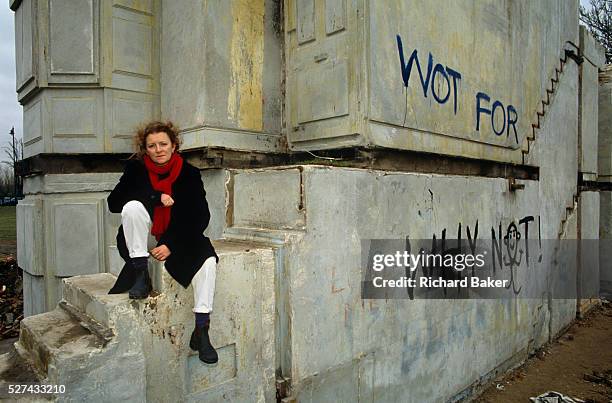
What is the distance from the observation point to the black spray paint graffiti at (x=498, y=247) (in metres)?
4.70

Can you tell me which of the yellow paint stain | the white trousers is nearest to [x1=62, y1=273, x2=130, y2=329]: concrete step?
the white trousers

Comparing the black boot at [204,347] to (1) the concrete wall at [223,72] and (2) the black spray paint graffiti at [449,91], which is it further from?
(2) the black spray paint graffiti at [449,91]

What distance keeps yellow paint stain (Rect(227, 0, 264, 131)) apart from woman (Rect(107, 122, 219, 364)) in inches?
77.0

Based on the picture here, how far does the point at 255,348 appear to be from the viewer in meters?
3.06

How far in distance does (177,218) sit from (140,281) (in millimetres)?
439

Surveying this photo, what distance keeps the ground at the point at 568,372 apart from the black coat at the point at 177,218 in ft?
15.1

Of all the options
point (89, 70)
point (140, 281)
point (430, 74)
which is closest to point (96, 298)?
point (140, 281)

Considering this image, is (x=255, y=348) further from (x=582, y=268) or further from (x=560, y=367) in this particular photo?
(x=582, y=268)

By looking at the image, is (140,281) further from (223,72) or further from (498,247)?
(498,247)

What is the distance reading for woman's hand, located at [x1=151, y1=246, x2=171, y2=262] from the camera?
253 cm

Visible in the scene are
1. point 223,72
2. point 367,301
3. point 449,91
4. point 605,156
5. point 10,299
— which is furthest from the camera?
point 605,156

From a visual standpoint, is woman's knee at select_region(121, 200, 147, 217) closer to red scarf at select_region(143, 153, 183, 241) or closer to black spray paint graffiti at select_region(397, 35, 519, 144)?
red scarf at select_region(143, 153, 183, 241)

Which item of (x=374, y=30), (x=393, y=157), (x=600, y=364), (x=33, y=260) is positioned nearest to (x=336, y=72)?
(x=374, y=30)

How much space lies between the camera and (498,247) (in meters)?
5.86
